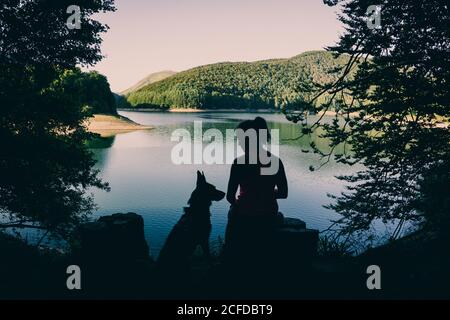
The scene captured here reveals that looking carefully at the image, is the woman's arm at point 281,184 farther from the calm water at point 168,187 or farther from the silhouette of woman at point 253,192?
the calm water at point 168,187

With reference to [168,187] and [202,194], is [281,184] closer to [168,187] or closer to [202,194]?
[202,194]

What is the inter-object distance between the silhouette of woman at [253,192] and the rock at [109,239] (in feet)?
5.82

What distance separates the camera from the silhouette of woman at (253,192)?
4562 millimetres

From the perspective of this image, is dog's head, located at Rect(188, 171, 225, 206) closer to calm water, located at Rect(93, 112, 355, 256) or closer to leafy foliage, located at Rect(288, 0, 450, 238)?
leafy foliage, located at Rect(288, 0, 450, 238)

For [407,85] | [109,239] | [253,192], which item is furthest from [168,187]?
[253,192]

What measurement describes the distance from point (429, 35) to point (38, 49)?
9.15 meters

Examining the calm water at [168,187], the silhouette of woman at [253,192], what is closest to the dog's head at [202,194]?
the silhouette of woman at [253,192]

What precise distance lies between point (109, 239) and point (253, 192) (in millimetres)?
2516

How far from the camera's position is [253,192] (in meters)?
4.76

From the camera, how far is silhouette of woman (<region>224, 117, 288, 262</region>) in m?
4.56

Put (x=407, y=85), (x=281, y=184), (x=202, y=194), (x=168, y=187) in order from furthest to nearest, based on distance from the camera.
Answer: (x=168, y=187) → (x=407, y=85) → (x=202, y=194) → (x=281, y=184)

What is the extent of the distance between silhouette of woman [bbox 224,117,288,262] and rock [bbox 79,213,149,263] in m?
1.77
